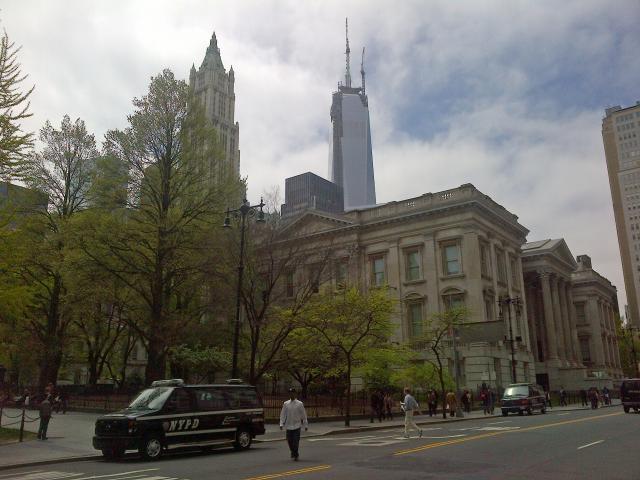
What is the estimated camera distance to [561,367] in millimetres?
65750

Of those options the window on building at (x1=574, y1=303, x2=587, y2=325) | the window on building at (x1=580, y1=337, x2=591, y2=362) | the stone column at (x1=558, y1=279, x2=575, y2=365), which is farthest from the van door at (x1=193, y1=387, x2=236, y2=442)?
the window on building at (x1=574, y1=303, x2=587, y2=325)

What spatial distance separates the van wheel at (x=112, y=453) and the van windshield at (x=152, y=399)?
1235 mm

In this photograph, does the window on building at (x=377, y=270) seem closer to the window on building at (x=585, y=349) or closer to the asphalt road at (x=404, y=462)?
the asphalt road at (x=404, y=462)

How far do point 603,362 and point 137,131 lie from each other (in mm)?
73153

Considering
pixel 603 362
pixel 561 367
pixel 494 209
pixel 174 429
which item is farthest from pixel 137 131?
pixel 603 362

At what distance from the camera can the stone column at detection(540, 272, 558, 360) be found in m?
66.1

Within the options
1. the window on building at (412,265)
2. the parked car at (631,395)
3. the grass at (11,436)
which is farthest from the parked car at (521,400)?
the grass at (11,436)

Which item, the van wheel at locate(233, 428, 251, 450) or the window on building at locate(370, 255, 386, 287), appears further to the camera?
the window on building at locate(370, 255, 386, 287)

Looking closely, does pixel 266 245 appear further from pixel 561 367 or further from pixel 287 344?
pixel 561 367

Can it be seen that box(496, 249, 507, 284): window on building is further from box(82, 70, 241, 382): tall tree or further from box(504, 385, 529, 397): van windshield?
box(82, 70, 241, 382): tall tree

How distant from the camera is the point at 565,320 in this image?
71875 millimetres

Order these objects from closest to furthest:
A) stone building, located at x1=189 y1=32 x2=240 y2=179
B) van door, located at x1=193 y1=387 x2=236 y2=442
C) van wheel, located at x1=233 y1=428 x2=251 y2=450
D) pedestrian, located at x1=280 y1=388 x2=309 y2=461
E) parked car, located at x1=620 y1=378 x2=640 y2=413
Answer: pedestrian, located at x1=280 y1=388 x2=309 y2=461, van door, located at x1=193 y1=387 x2=236 y2=442, van wheel, located at x1=233 y1=428 x2=251 y2=450, parked car, located at x1=620 y1=378 x2=640 y2=413, stone building, located at x1=189 y1=32 x2=240 y2=179

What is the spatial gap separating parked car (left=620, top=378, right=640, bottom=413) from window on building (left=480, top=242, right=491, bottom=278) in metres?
17.3

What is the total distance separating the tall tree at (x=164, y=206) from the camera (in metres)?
28.5
